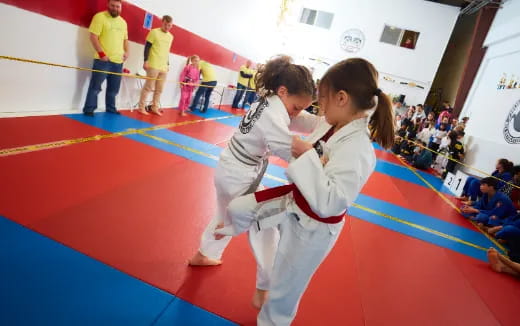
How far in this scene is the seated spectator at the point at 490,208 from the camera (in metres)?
4.82

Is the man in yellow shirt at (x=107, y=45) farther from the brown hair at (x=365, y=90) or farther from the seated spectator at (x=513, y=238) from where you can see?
the seated spectator at (x=513, y=238)

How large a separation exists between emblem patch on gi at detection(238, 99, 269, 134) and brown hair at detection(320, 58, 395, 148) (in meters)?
0.39

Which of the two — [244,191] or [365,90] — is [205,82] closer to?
[244,191]

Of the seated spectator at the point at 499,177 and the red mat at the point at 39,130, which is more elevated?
the seated spectator at the point at 499,177

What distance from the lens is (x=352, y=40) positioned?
15492mm

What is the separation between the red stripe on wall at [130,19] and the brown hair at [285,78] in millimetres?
3975

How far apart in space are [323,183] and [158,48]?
19.6ft

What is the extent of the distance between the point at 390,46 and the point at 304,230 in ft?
53.9

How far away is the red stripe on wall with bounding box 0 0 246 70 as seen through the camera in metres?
4.19

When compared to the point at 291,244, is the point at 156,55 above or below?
above

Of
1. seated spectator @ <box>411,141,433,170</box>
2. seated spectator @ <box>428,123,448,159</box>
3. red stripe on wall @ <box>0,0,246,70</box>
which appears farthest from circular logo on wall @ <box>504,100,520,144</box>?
red stripe on wall @ <box>0,0,246,70</box>

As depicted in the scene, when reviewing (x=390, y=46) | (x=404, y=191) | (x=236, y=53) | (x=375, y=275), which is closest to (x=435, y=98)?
(x=390, y=46)

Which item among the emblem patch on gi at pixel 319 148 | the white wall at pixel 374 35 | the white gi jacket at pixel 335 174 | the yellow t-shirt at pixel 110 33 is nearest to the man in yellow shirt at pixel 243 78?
the white wall at pixel 374 35

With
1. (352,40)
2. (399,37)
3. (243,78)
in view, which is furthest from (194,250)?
(399,37)
